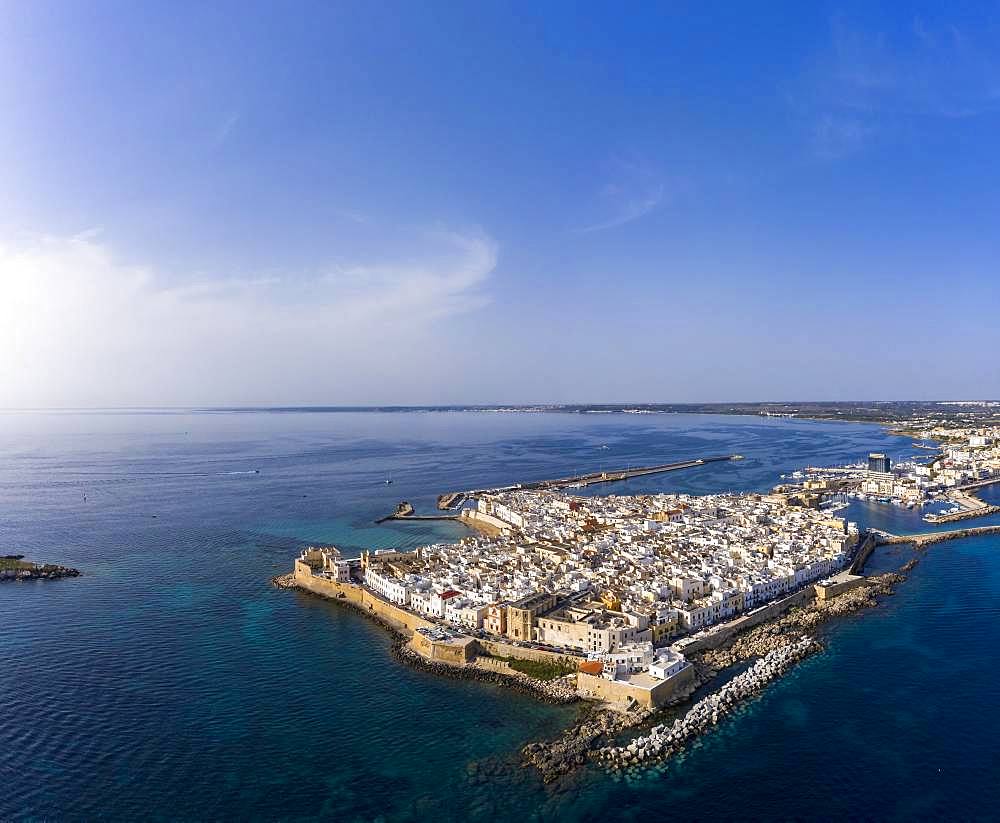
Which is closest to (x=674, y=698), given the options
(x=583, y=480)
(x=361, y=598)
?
(x=361, y=598)

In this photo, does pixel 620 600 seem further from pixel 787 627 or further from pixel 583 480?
pixel 583 480

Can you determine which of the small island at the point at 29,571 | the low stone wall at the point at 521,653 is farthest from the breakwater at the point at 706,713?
the small island at the point at 29,571

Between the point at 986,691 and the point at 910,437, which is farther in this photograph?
the point at 910,437

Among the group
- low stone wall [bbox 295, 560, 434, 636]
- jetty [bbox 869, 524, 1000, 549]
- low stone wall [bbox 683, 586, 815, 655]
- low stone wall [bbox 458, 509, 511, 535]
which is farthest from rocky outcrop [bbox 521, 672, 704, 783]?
jetty [bbox 869, 524, 1000, 549]

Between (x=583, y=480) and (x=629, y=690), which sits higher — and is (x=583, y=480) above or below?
above

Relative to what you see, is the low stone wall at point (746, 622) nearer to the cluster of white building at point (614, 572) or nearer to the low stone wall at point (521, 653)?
the cluster of white building at point (614, 572)

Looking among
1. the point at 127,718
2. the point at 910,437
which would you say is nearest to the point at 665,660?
the point at 127,718

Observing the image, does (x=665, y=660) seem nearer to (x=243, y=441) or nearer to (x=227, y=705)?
(x=227, y=705)
